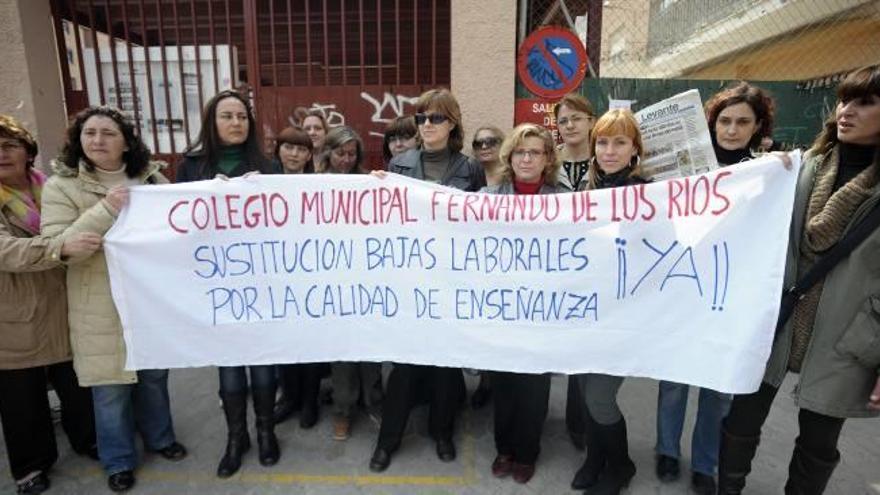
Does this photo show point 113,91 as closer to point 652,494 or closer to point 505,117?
point 505,117

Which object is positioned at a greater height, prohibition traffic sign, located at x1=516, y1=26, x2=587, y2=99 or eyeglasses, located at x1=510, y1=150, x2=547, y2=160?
prohibition traffic sign, located at x1=516, y1=26, x2=587, y2=99

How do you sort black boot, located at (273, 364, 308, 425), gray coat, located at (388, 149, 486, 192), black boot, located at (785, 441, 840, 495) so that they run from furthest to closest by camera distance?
black boot, located at (273, 364, 308, 425)
gray coat, located at (388, 149, 486, 192)
black boot, located at (785, 441, 840, 495)

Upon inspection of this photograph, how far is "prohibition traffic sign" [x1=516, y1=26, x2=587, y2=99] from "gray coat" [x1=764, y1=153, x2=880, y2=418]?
9.15ft

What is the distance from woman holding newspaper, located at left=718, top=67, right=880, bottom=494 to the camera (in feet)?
6.40

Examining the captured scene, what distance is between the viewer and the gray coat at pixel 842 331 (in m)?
1.94

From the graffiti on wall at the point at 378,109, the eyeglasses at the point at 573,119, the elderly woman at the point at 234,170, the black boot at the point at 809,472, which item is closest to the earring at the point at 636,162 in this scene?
the eyeglasses at the point at 573,119

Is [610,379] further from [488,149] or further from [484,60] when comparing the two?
[484,60]

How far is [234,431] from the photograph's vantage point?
117 inches

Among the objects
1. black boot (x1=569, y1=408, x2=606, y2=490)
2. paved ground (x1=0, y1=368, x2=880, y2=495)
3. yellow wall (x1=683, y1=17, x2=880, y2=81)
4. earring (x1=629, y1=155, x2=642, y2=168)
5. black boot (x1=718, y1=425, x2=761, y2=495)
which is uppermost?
yellow wall (x1=683, y1=17, x2=880, y2=81)

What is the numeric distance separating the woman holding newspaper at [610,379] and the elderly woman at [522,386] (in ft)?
0.72

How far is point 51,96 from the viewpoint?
5.15 metres

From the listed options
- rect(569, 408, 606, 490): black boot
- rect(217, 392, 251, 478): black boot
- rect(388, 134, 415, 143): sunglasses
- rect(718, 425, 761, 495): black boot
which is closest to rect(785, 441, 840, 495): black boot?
rect(718, 425, 761, 495): black boot

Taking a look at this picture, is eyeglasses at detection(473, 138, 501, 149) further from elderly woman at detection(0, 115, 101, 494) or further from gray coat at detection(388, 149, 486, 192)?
elderly woman at detection(0, 115, 101, 494)

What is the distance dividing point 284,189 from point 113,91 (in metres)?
3.83
